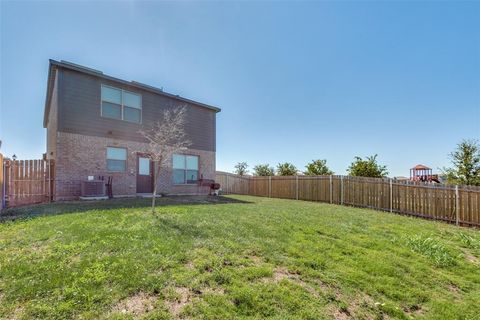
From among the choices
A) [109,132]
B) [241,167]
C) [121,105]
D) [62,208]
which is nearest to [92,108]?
[109,132]

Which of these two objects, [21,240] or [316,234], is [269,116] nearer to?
[316,234]

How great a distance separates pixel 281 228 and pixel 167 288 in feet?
11.5

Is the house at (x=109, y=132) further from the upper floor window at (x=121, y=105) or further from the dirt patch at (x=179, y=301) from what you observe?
the dirt patch at (x=179, y=301)

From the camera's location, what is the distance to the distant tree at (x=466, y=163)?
12188 millimetres

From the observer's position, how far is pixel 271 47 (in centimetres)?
1210

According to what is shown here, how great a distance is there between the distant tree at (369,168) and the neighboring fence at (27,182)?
1639 cm

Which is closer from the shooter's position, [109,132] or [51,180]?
[51,180]

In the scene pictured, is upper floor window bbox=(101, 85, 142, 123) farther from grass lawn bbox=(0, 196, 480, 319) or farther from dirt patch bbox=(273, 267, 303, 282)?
dirt patch bbox=(273, 267, 303, 282)

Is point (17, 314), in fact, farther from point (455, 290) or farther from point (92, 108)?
point (92, 108)

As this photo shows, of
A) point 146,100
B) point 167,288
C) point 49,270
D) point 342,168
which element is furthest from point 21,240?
point 342,168

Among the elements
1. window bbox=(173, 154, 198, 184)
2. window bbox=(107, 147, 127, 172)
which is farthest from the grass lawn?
window bbox=(173, 154, 198, 184)

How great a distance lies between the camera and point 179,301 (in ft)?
9.62

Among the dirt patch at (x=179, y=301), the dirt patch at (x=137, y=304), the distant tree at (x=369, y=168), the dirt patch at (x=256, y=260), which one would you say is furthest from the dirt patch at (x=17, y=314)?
the distant tree at (x=369, y=168)

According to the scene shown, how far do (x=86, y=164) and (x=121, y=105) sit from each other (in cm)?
343
